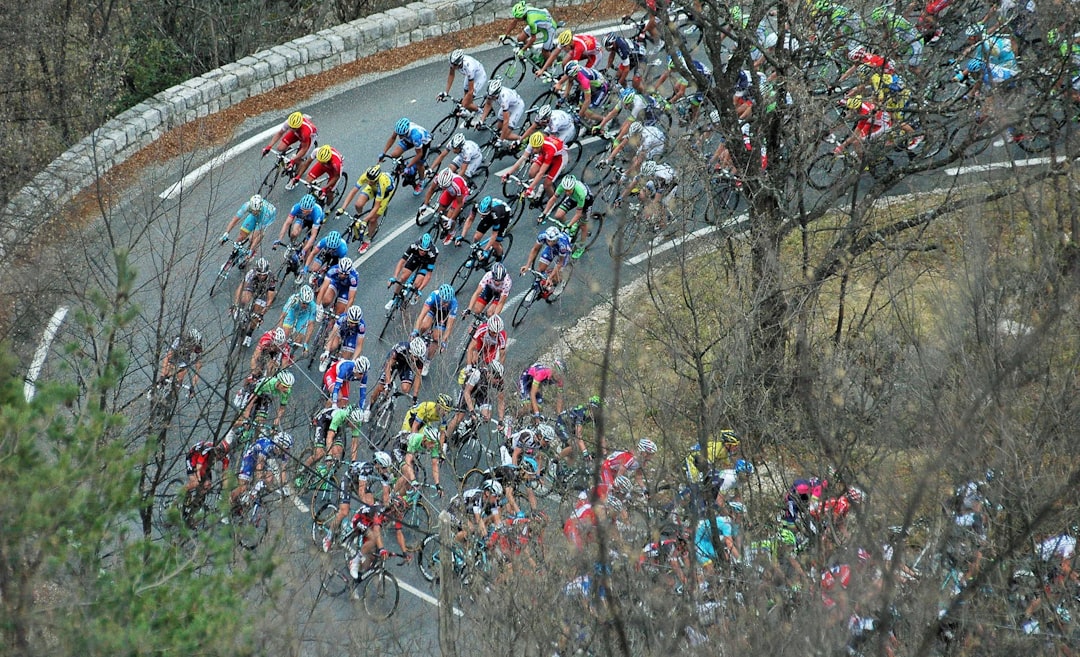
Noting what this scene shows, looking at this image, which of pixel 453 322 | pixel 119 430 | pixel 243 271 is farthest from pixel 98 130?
pixel 119 430

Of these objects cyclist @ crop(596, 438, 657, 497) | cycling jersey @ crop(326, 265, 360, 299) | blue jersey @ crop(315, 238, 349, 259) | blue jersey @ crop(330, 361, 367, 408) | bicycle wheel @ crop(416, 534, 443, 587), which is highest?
blue jersey @ crop(315, 238, 349, 259)

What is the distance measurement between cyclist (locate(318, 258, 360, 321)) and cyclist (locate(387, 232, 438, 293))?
839 millimetres

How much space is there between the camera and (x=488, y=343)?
53.1ft

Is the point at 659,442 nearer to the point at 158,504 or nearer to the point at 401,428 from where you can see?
the point at 401,428

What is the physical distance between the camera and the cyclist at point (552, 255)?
17.9m

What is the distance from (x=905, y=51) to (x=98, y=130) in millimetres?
12969

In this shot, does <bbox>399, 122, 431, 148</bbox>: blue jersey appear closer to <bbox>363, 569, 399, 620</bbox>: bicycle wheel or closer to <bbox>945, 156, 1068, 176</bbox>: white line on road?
<bbox>363, 569, 399, 620</bbox>: bicycle wheel

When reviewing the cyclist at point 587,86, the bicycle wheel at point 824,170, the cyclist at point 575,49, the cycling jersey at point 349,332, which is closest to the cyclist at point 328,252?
the cycling jersey at point 349,332

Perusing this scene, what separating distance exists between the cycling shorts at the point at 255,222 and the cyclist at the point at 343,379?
2.81 meters

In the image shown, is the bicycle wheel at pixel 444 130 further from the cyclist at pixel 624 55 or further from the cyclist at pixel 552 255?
the cyclist at pixel 552 255

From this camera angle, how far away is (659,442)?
14992mm

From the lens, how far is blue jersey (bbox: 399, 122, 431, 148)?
19.1 m

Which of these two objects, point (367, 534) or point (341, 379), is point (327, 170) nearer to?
point (341, 379)

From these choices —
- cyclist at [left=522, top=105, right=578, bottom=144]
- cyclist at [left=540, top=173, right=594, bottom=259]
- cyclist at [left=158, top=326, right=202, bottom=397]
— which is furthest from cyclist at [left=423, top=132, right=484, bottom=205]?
cyclist at [left=158, top=326, right=202, bottom=397]
